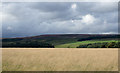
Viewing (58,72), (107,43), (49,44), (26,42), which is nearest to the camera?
(58,72)

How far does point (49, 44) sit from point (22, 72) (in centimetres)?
3233

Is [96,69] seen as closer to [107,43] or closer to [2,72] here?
[2,72]

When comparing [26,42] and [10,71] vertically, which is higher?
[10,71]

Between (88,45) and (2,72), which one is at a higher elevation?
(2,72)

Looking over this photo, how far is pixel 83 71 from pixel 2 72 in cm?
519

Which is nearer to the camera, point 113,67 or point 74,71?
point 74,71

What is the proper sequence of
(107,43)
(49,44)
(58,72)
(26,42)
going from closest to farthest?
(58,72), (107,43), (49,44), (26,42)

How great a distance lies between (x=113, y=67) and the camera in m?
12.6

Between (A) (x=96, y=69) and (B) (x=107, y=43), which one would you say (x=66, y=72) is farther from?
(B) (x=107, y=43)

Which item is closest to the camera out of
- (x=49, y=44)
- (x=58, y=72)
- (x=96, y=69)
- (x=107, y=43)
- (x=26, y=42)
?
(x=58, y=72)

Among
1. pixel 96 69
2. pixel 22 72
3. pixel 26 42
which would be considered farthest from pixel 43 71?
pixel 26 42

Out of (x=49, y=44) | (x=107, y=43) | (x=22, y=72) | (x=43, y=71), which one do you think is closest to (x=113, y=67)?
(x=43, y=71)

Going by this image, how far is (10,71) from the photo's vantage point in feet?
37.6

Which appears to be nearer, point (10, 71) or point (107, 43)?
point (10, 71)
